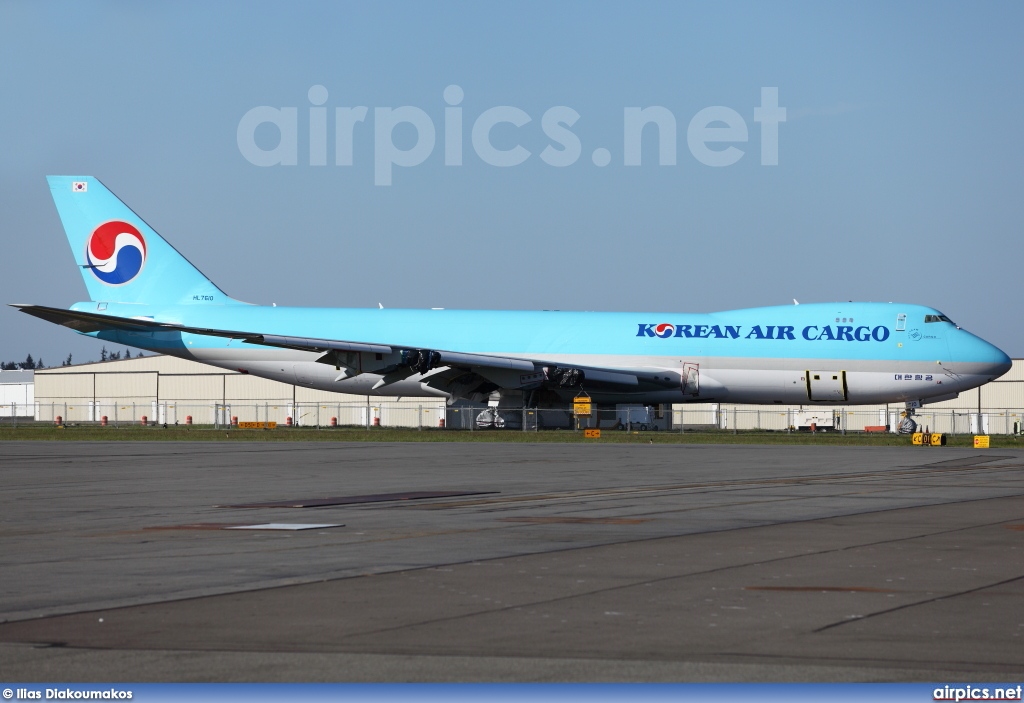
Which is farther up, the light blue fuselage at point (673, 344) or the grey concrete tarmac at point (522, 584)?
the light blue fuselage at point (673, 344)

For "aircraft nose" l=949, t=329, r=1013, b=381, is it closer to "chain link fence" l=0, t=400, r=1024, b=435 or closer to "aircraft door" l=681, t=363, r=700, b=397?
"chain link fence" l=0, t=400, r=1024, b=435

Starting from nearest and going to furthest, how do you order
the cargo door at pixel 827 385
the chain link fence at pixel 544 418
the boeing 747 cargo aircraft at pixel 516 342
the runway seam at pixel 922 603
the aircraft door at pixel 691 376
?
the runway seam at pixel 922 603, the boeing 747 cargo aircraft at pixel 516 342, the cargo door at pixel 827 385, the aircraft door at pixel 691 376, the chain link fence at pixel 544 418

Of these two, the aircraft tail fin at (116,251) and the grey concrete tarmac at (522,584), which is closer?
the grey concrete tarmac at (522,584)

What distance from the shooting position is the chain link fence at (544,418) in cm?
5269

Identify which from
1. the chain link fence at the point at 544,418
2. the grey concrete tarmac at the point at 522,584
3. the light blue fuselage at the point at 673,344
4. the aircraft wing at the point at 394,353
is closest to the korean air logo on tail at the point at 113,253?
the light blue fuselage at the point at 673,344

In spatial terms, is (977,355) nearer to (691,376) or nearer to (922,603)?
(691,376)

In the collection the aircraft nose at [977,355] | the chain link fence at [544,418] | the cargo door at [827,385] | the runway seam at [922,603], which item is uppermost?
the aircraft nose at [977,355]

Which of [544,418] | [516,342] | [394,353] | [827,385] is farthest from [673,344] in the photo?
[394,353]

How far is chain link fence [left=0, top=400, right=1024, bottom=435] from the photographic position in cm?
5269

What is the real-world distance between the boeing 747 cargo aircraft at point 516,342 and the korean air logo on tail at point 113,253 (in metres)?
0.05

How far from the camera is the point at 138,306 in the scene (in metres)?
58.2

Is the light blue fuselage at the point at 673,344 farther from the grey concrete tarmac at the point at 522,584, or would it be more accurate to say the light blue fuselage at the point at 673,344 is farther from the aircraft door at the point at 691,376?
the grey concrete tarmac at the point at 522,584

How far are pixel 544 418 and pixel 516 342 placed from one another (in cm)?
383

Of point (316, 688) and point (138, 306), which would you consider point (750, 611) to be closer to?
point (316, 688)
